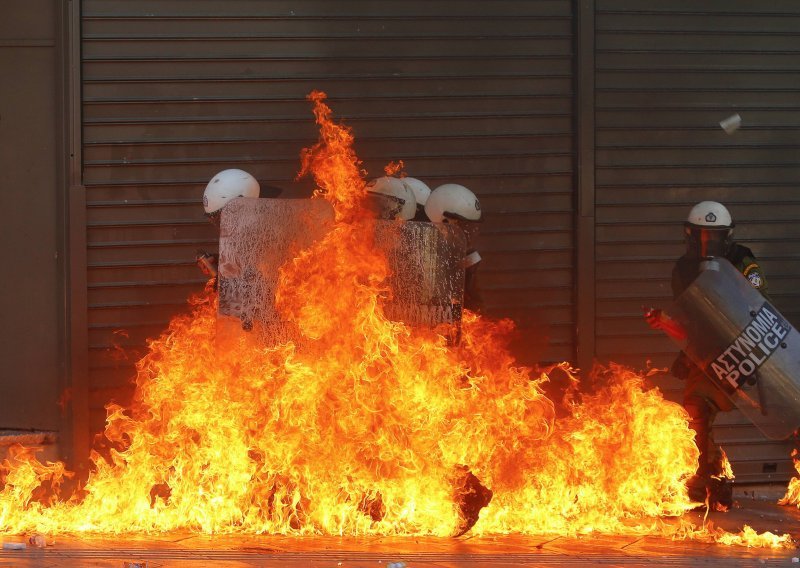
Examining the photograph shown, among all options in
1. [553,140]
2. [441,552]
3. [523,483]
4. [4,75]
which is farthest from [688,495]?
[4,75]

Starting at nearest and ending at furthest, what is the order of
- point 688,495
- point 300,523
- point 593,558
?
point 593,558, point 300,523, point 688,495

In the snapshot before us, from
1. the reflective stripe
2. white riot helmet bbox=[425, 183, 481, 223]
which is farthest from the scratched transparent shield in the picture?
white riot helmet bbox=[425, 183, 481, 223]

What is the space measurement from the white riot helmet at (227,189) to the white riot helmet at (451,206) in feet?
3.86

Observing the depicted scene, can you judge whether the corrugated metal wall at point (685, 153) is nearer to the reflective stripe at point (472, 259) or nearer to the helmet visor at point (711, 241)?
the helmet visor at point (711, 241)

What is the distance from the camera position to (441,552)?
5887 millimetres

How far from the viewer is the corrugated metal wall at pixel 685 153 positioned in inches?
348

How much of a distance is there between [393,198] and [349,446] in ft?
5.75

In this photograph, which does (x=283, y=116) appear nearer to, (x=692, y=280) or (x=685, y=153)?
(x=685, y=153)

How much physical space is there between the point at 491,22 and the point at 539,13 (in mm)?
390

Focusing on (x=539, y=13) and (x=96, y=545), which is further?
(x=539, y=13)

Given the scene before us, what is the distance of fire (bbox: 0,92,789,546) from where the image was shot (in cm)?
629

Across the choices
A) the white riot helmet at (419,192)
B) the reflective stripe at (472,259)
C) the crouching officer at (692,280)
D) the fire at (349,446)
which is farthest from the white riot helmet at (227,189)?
the crouching officer at (692,280)

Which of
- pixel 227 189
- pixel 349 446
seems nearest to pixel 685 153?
pixel 227 189

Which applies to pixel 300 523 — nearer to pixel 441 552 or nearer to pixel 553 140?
pixel 441 552
